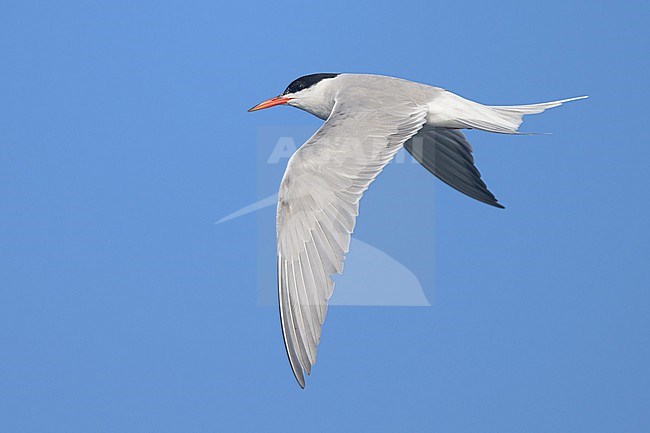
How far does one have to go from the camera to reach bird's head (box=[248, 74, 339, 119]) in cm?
466

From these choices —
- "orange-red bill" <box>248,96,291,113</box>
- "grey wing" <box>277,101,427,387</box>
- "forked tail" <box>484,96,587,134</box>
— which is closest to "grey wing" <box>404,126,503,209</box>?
"forked tail" <box>484,96,587,134</box>

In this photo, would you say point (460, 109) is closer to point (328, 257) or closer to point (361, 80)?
point (361, 80)

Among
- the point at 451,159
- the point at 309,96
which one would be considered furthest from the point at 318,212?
the point at 451,159

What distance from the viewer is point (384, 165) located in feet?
12.9

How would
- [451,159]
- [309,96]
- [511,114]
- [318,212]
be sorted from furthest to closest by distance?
[451,159]
[309,96]
[511,114]
[318,212]

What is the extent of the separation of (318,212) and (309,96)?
1033mm

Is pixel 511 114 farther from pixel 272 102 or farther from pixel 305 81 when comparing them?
pixel 272 102

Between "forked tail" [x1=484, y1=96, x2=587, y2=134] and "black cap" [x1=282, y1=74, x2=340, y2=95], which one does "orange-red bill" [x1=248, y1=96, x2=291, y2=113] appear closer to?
"black cap" [x1=282, y1=74, x2=340, y2=95]

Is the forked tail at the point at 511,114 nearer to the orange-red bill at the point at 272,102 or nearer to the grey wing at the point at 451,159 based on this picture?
the grey wing at the point at 451,159

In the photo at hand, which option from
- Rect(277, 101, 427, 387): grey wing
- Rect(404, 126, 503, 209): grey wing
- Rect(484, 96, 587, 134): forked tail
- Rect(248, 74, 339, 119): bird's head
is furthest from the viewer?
Rect(404, 126, 503, 209): grey wing

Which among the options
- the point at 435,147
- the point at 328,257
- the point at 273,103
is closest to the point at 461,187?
the point at 435,147

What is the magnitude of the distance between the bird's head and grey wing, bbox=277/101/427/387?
567 mm

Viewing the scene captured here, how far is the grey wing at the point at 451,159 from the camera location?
4914mm

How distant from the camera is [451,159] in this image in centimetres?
497
